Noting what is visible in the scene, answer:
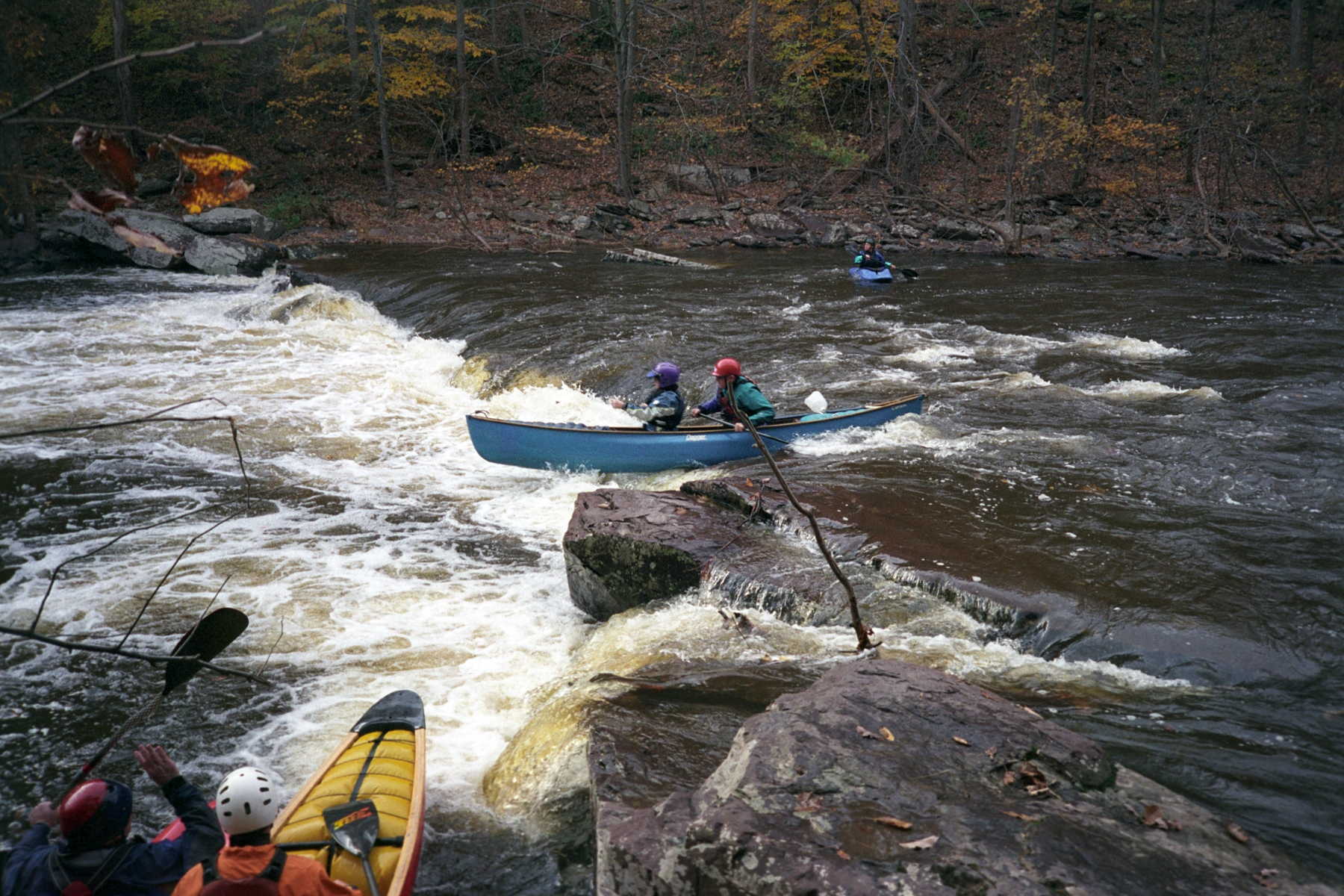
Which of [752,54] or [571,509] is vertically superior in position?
[752,54]

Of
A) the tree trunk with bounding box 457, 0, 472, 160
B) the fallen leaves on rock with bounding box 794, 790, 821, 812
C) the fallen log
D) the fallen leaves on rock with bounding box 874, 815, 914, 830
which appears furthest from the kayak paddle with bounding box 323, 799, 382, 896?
the tree trunk with bounding box 457, 0, 472, 160

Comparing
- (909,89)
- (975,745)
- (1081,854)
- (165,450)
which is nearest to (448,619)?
(975,745)

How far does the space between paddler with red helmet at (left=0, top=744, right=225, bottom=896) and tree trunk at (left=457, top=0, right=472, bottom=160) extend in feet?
67.2

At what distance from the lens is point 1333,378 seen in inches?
431

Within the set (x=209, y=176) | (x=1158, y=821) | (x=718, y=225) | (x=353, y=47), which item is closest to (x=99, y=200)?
(x=209, y=176)

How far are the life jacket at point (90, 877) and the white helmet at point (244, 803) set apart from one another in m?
0.53

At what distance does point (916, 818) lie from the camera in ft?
10.7

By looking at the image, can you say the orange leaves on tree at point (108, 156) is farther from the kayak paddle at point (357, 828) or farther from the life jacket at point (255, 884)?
the kayak paddle at point (357, 828)

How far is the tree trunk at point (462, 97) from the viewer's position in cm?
2238

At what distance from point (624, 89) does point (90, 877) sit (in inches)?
916

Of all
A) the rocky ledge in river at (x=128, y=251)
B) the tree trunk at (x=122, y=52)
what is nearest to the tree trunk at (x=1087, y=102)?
the rocky ledge in river at (x=128, y=251)

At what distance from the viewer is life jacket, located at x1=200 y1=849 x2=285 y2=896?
3133mm

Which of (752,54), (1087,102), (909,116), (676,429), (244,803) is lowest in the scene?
(676,429)

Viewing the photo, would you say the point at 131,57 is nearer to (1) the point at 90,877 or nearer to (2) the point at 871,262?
(1) the point at 90,877
